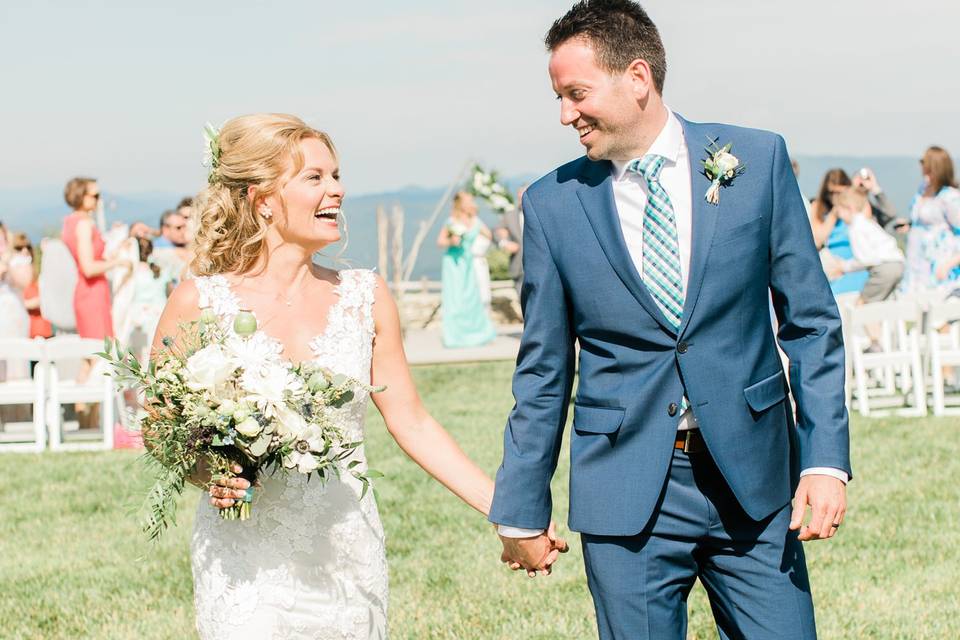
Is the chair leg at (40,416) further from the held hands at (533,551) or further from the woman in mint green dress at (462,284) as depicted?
Result: the held hands at (533,551)

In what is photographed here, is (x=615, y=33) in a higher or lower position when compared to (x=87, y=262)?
higher

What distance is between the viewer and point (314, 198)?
4387 millimetres

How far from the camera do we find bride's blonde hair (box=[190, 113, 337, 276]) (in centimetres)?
441

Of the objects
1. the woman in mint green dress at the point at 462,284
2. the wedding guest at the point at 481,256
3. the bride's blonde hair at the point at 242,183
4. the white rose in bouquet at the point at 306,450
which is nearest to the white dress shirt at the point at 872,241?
the woman in mint green dress at the point at 462,284

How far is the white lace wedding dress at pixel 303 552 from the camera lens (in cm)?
430

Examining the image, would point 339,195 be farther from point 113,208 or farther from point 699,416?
point 113,208

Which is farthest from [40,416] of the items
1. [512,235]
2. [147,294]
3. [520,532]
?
[520,532]

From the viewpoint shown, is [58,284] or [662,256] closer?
[662,256]

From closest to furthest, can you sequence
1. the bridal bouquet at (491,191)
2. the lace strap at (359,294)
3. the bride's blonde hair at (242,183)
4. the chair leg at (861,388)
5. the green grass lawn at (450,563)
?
the bride's blonde hair at (242,183) → the lace strap at (359,294) → the green grass lawn at (450,563) → the chair leg at (861,388) → the bridal bouquet at (491,191)

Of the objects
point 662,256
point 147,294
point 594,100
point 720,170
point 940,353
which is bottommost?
point 940,353

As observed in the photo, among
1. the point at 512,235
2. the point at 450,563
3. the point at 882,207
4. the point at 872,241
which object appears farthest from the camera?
the point at 512,235

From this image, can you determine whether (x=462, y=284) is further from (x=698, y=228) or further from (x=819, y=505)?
(x=819, y=505)

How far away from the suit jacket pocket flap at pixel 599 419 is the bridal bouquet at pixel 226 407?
68 centimetres

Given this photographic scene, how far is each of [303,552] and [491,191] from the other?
55.3 feet
